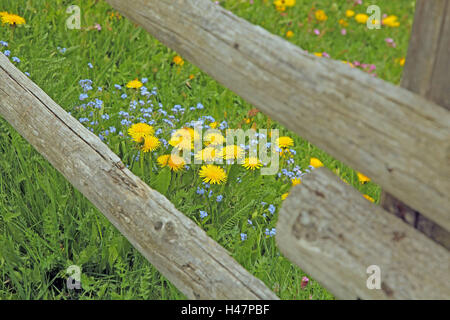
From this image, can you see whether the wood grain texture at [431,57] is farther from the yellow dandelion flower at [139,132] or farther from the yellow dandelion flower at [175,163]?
the yellow dandelion flower at [139,132]

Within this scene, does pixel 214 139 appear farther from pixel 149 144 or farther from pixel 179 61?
pixel 179 61

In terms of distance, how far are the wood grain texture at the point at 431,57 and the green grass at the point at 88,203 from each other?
1.03 m

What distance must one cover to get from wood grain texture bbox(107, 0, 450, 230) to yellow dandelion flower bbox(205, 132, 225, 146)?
0.97 metres

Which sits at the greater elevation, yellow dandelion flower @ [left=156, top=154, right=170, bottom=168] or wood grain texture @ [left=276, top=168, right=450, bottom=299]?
wood grain texture @ [left=276, top=168, right=450, bottom=299]

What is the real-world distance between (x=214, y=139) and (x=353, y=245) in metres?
1.30

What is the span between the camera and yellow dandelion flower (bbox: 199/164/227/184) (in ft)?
7.60

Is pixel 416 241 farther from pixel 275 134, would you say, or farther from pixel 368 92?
pixel 275 134

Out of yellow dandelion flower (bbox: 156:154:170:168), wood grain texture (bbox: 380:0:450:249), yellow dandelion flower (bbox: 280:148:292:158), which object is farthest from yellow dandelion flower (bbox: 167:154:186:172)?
wood grain texture (bbox: 380:0:450:249)

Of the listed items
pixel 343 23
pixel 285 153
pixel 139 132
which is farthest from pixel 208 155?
pixel 343 23

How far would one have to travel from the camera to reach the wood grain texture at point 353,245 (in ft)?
4.16

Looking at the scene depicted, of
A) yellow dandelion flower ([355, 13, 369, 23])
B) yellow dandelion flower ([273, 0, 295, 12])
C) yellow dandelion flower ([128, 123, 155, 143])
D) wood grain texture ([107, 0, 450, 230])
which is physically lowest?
yellow dandelion flower ([355, 13, 369, 23])

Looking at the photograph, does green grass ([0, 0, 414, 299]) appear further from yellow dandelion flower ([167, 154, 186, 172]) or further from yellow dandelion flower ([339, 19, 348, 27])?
yellow dandelion flower ([339, 19, 348, 27])
